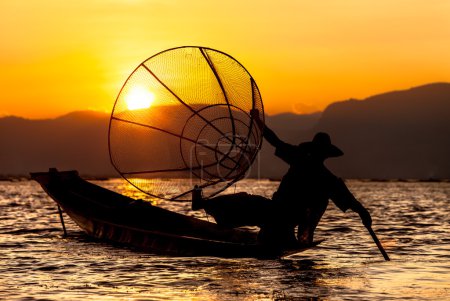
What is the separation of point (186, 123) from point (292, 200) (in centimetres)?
326

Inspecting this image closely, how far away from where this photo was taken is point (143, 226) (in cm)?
2034

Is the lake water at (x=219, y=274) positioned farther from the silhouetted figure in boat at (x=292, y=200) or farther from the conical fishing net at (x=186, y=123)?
the conical fishing net at (x=186, y=123)

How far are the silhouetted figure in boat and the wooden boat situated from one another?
484 millimetres

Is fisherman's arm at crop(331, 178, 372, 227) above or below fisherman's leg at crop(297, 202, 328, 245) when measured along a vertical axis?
above

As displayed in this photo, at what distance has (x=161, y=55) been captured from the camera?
16594 millimetres

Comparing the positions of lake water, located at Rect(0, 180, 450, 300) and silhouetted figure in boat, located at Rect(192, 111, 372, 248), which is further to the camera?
silhouetted figure in boat, located at Rect(192, 111, 372, 248)

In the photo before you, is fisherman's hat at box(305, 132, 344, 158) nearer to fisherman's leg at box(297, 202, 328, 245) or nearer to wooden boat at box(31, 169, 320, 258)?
fisherman's leg at box(297, 202, 328, 245)

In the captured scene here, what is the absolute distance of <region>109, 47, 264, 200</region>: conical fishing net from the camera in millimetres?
16828

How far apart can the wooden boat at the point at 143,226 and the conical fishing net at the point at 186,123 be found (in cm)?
118

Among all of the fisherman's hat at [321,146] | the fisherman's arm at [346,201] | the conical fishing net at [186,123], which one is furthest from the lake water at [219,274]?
the fisherman's hat at [321,146]

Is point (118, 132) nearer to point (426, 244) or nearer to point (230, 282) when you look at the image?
point (230, 282)

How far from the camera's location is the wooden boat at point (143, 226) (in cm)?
1688

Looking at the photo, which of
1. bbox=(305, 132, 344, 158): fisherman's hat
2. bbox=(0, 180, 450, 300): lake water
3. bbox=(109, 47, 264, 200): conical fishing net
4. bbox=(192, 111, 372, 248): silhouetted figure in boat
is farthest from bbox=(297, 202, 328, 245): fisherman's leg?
bbox=(109, 47, 264, 200): conical fishing net

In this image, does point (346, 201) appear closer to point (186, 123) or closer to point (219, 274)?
point (219, 274)
